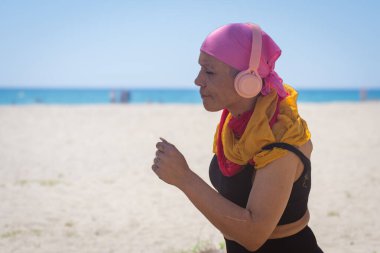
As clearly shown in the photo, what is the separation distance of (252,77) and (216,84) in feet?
0.54

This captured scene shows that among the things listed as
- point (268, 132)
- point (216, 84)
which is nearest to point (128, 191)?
point (216, 84)

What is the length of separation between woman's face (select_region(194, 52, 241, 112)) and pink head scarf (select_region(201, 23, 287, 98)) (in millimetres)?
37

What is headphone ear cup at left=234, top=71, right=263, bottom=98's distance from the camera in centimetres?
176

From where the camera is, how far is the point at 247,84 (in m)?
1.77

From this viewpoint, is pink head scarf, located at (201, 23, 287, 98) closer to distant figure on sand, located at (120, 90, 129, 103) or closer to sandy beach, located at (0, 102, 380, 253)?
sandy beach, located at (0, 102, 380, 253)

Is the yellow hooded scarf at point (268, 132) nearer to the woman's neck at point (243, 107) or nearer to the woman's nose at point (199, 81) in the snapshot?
the woman's neck at point (243, 107)

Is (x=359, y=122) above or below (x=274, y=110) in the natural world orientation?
below

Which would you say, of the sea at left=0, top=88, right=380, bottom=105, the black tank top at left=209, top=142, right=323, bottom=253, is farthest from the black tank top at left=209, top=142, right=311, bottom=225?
the sea at left=0, top=88, right=380, bottom=105

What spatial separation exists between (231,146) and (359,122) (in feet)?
48.3

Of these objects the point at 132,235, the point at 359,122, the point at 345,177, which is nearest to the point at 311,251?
the point at 132,235

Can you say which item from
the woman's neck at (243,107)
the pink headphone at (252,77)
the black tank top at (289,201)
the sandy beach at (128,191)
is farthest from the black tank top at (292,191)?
the sandy beach at (128,191)

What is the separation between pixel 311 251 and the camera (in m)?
2.05

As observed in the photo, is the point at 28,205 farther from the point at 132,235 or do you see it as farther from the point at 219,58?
the point at 219,58

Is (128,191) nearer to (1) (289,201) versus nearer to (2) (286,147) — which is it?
(1) (289,201)
